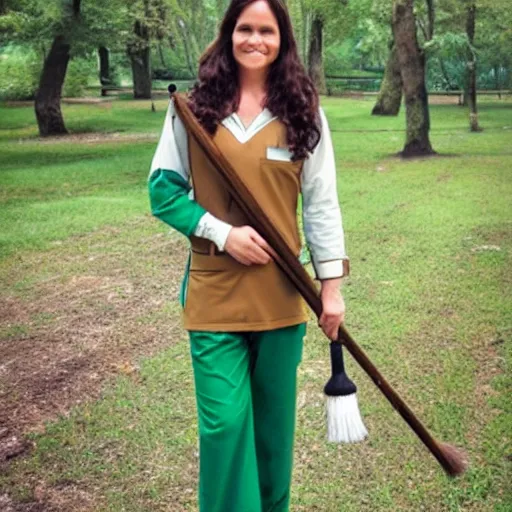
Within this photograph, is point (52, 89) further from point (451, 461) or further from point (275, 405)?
point (275, 405)

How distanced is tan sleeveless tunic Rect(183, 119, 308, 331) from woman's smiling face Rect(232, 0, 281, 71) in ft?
0.64

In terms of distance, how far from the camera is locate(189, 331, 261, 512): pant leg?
2.56 metres

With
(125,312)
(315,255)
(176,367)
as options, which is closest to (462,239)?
(125,312)

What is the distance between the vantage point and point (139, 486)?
375cm

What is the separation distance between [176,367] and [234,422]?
2766 mm

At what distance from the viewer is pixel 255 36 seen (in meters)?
2.63

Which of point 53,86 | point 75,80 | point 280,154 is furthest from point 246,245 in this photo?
point 75,80

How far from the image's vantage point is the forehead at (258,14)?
2631 millimetres

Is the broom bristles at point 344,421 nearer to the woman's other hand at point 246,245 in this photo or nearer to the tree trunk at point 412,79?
the woman's other hand at point 246,245

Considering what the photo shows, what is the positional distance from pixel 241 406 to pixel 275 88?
2.97ft

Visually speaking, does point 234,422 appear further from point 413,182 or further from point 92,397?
point 413,182

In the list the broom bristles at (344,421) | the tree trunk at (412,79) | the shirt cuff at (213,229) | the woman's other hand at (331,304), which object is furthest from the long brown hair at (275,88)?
the tree trunk at (412,79)

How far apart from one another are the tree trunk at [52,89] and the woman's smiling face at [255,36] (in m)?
17.9

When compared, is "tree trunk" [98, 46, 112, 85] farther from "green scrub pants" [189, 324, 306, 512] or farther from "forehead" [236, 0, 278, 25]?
"green scrub pants" [189, 324, 306, 512]
